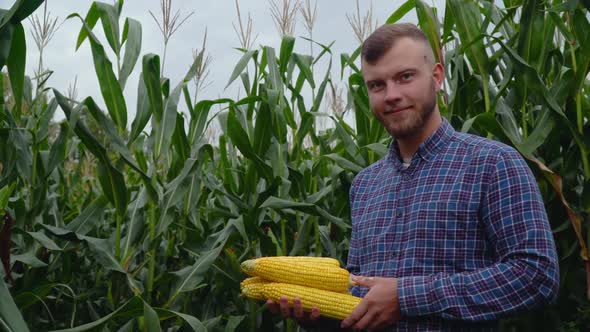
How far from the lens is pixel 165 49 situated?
117 inches

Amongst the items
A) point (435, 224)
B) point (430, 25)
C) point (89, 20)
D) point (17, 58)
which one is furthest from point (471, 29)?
point (17, 58)

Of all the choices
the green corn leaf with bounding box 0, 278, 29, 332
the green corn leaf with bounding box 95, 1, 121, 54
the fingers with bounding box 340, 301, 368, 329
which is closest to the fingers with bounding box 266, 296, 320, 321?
the fingers with bounding box 340, 301, 368, 329

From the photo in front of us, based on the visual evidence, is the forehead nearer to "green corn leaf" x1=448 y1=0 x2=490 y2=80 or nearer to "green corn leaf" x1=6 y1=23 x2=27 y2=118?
"green corn leaf" x1=448 y1=0 x2=490 y2=80

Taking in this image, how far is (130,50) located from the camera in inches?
108

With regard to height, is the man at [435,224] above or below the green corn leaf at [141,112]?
below

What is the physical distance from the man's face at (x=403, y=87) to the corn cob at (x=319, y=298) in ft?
1.89

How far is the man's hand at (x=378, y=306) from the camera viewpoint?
1.84 meters

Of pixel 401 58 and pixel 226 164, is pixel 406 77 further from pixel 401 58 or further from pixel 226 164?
pixel 226 164

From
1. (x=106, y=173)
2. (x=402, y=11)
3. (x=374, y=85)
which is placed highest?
(x=402, y=11)

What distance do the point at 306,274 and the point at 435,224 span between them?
0.44 metres

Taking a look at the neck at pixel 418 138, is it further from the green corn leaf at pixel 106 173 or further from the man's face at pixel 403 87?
the green corn leaf at pixel 106 173

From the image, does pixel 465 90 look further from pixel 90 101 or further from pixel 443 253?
pixel 90 101

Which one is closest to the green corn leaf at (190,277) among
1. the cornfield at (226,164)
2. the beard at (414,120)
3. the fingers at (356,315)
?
the cornfield at (226,164)

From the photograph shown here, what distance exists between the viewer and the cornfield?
258 cm
